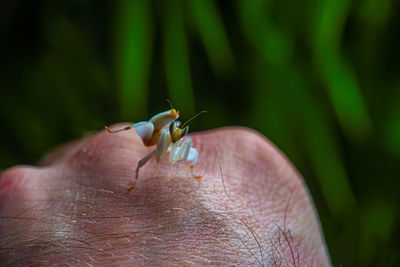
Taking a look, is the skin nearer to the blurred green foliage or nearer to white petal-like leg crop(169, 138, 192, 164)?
white petal-like leg crop(169, 138, 192, 164)

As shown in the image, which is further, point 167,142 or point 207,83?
point 207,83

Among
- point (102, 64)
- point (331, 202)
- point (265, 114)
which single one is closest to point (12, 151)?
point (102, 64)

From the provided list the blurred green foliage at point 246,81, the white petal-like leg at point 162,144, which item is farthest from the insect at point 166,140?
the blurred green foliage at point 246,81

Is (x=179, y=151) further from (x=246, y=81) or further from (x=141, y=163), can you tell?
(x=246, y=81)

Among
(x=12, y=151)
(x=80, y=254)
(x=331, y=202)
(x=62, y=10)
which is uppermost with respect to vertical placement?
(x=62, y=10)

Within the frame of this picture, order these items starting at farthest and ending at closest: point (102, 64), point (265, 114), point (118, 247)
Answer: point (102, 64) → point (265, 114) → point (118, 247)

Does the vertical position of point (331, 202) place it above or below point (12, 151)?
below

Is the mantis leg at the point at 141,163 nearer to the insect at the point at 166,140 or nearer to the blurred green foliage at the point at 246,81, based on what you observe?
the insect at the point at 166,140

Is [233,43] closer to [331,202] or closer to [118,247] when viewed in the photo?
[331,202]
